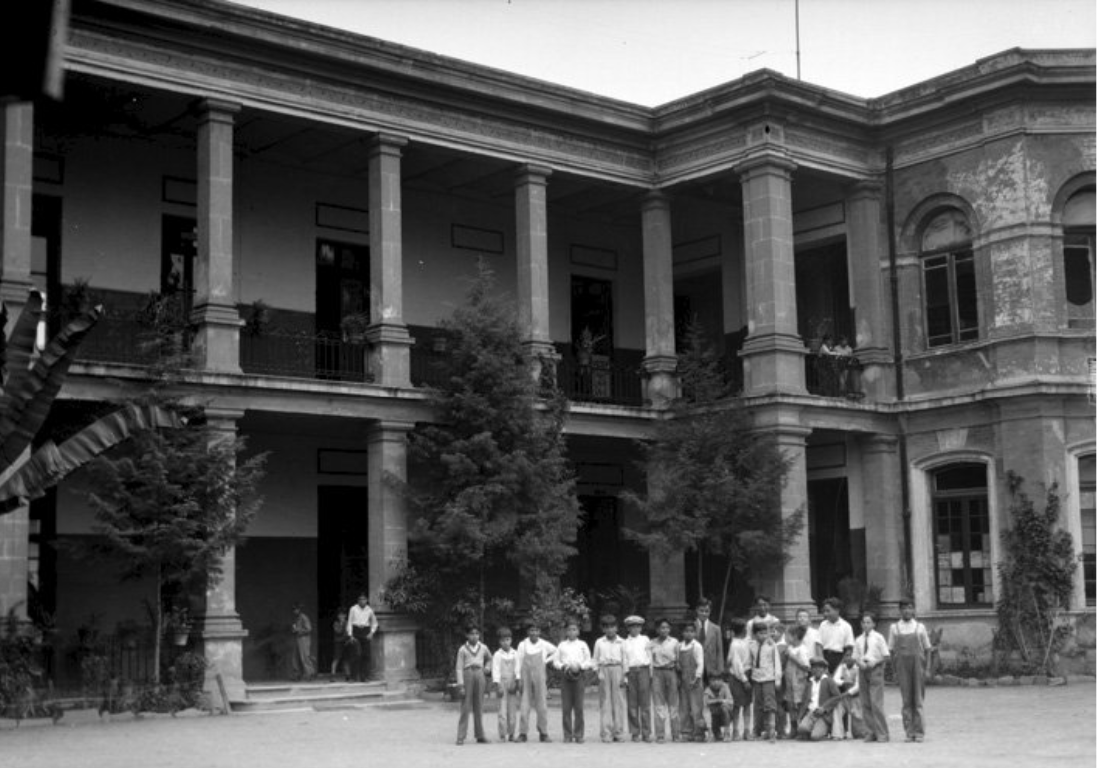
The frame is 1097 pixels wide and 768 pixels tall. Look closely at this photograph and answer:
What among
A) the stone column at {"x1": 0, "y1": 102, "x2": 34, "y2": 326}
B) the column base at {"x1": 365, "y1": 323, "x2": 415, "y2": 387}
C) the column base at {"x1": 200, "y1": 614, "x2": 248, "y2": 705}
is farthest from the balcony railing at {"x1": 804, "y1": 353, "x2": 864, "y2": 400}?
the stone column at {"x1": 0, "y1": 102, "x2": 34, "y2": 326}

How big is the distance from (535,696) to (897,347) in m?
13.4

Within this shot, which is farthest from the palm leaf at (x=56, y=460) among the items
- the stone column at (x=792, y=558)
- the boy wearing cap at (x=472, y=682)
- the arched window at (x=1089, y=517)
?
the arched window at (x=1089, y=517)

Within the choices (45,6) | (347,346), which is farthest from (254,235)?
(45,6)

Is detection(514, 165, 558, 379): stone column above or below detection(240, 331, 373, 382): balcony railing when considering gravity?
above

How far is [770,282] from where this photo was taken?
26516 millimetres

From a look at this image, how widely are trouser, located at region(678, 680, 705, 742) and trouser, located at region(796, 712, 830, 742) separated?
3.79 feet

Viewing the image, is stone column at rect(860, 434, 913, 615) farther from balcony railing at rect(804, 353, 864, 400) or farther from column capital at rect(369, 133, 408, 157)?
column capital at rect(369, 133, 408, 157)

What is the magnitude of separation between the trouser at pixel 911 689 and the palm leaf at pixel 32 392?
9.62 metres

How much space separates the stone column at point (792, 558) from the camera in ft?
83.9

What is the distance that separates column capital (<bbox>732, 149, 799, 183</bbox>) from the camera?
87.2 feet

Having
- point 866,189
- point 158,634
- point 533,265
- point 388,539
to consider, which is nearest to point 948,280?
point 866,189

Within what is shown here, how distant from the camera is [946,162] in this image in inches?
1089

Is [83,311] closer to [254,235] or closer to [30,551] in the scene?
[30,551]

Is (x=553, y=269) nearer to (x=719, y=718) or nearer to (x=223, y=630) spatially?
(x=223, y=630)
